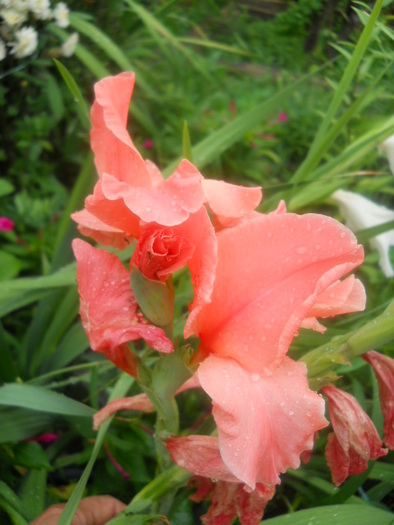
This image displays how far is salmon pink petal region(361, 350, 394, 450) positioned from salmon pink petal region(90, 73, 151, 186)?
0.30 meters

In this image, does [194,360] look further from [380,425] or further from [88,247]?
[380,425]

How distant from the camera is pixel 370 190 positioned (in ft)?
4.09

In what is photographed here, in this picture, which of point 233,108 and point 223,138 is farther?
point 233,108

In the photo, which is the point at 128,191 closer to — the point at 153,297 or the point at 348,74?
the point at 153,297

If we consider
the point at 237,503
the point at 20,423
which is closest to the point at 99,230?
the point at 237,503

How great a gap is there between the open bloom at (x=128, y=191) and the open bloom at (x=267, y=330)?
5 cm

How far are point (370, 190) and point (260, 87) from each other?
724 mm

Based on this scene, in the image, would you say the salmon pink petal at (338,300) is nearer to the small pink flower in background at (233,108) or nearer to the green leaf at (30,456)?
the green leaf at (30,456)

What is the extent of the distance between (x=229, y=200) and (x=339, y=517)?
1.22 feet

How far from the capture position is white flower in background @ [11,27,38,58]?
116cm

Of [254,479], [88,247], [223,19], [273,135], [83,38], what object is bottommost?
[273,135]

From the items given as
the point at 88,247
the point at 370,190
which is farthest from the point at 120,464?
the point at 370,190

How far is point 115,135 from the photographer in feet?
1.60

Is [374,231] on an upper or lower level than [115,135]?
lower
